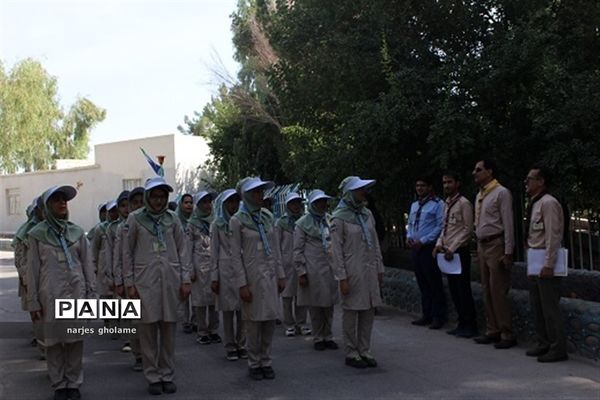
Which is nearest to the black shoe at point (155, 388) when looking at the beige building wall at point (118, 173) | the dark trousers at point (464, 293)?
the dark trousers at point (464, 293)

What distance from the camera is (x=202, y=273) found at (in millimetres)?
8867

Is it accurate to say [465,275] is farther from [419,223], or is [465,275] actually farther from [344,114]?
[344,114]

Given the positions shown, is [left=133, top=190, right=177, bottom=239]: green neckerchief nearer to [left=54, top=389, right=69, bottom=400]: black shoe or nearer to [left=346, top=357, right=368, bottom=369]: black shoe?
[left=54, top=389, right=69, bottom=400]: black shoe

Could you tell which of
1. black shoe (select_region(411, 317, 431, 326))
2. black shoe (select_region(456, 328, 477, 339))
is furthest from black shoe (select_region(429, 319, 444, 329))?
black shoe (select_region(456, 328, 477, 339))

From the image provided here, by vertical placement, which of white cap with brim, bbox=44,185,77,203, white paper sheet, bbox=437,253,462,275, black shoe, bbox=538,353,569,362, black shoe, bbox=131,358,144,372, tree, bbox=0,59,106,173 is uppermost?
tree, bbox=0,59,106,173

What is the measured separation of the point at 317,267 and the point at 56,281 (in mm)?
3225

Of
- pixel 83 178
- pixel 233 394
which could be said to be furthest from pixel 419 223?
pixel 83 178

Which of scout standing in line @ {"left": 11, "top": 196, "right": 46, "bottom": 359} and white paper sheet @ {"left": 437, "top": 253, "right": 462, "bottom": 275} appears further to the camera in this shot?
white paper sheet @ {"left": 437, "top": 253, "right": 462, "bottom": 275}

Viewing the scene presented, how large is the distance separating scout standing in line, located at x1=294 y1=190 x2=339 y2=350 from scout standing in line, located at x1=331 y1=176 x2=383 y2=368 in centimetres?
99

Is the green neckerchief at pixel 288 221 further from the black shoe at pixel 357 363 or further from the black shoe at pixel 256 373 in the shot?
the black shoe at pixel 256 373

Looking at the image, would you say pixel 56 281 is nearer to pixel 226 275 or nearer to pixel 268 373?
pixel 226 275

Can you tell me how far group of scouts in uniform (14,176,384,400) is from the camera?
6113 mm

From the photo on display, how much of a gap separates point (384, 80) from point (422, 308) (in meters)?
3.64

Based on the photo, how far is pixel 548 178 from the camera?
279 inches
